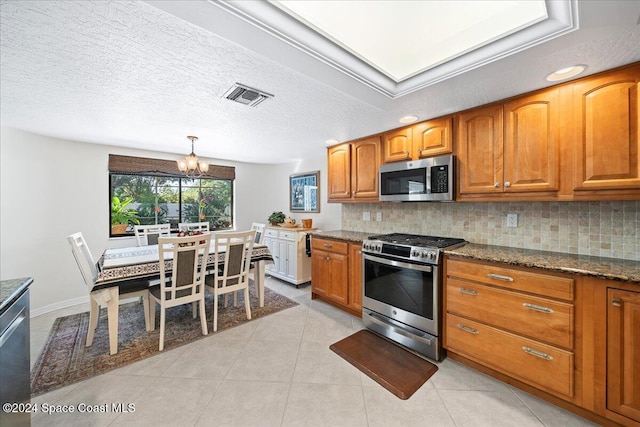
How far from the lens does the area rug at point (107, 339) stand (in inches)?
Result: 76.5

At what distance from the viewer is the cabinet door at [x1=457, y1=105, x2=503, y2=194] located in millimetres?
2059

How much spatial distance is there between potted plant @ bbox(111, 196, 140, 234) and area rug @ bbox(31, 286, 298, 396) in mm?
1214

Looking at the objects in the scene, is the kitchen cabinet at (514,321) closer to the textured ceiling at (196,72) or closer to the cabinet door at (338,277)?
the cabinet door at (338,277)

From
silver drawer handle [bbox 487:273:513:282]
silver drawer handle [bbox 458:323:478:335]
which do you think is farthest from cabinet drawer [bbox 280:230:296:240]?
silver drawer handle [bbox 487:273:513:282]

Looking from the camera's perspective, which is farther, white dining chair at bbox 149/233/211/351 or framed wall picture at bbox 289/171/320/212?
framed wall picture at bbox 289/171/320/212

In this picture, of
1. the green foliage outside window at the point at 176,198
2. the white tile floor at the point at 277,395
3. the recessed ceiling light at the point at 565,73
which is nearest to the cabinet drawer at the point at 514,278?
the white tile floor at the point at 277,395

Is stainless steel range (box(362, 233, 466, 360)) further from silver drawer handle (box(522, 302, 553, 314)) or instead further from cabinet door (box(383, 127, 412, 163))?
cabinet door (box(383, 127, 412, 163))

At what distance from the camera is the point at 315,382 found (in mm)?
1851

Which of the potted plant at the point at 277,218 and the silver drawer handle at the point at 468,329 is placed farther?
the potted plant at the point at 277,218

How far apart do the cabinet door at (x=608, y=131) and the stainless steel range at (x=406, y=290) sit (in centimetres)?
102

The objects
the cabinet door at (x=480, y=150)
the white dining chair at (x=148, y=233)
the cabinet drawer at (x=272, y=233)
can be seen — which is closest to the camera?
the cabinet door at (x=480, y=150)

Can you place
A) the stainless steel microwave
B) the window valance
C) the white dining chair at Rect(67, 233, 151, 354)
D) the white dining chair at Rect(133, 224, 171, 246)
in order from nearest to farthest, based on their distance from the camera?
the white dining chair at Rect(67, 233, 151, 354) → the stainless steel microwave → the white dining chair at Rect(133, 224, 171, 246) → the window valance

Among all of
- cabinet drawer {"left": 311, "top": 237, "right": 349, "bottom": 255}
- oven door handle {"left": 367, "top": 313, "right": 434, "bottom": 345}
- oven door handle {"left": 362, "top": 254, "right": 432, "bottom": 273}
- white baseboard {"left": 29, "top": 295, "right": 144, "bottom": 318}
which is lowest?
white baseboard {"left": 29, "top": 295, "right": 144, "bottom": 318}

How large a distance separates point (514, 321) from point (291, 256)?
2992mm
